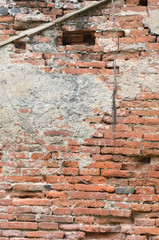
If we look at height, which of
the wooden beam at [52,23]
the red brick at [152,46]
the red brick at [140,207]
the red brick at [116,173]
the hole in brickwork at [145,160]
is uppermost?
the wooden beam at [52,23]

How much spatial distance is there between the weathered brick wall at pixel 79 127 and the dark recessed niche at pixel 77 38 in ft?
0.20

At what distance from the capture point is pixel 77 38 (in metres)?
2.61

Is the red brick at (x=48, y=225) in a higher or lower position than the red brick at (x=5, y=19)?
lower

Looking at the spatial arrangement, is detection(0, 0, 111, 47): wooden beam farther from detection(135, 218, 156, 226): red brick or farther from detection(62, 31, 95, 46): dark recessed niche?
detection(135, 218, 156, 226): red brick

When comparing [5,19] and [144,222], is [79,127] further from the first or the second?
[5,19]

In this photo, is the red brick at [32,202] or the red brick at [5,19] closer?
the red brick at [32,202]

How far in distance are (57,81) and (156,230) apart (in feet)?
5.71

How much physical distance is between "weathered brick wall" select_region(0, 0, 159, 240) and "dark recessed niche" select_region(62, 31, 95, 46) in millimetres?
62

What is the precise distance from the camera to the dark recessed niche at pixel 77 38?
102 inches

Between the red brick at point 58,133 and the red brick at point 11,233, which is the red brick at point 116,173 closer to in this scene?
the red brick at point 58,133

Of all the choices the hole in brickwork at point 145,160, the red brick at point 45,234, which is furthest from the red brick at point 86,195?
the hole in brickwork at point 145,160

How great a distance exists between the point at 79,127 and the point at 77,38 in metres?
0.97

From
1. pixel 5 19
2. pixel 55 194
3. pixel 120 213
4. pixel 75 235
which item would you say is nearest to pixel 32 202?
pixel 55 194

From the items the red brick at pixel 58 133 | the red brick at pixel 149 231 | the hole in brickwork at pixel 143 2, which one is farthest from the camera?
the hole in brickwork at pixel 143 2
